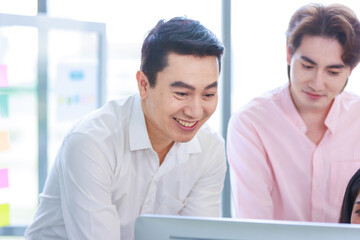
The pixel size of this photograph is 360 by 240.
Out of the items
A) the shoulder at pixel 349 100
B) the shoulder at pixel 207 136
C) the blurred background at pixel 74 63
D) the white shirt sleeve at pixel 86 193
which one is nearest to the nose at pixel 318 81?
the shoulder at pixel 349 100

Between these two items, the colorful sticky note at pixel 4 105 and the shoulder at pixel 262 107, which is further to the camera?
the colorful sticky note at pixel 4 105

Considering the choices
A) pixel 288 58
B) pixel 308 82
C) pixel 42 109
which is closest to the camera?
pixel 308 82

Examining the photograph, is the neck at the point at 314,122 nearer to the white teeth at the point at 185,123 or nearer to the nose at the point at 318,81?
the nose at the point at 318,81

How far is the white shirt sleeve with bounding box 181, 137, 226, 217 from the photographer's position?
156 centimetres

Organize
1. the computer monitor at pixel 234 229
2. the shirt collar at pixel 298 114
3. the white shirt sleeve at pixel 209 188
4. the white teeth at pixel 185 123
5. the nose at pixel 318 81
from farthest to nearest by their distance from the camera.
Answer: the shirt collar at pixel 298 114
the nose at pixel 318 81
the white shirt sleeve at pixel 209 188
the white teeth at pixel 185 123
the computer monitor at pixel 234 229

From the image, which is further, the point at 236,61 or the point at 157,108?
the point at 236,61

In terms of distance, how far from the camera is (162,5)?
326 centimetres

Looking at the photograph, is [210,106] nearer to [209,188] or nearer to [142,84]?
[142,84]

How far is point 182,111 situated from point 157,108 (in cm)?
8

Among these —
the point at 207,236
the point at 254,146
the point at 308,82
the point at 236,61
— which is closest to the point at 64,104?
the point at 236,61

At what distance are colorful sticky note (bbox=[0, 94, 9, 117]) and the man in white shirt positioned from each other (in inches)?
63.3

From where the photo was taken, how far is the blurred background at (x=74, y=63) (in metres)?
2.91

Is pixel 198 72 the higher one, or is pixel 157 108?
pixel 198 72

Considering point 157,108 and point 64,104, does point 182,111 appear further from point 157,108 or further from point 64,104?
point 64,104
